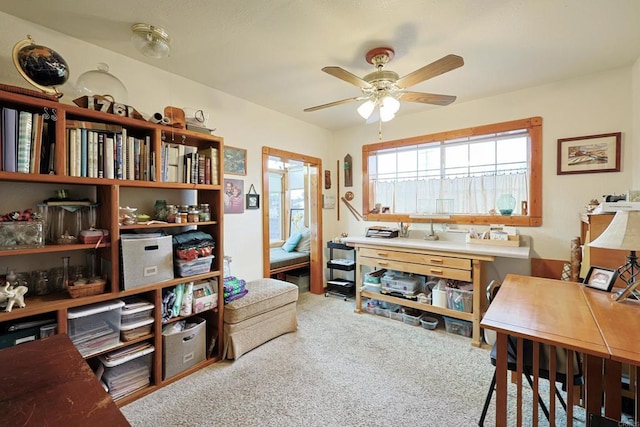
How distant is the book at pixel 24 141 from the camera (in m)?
1.50

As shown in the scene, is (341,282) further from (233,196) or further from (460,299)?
(233,196)

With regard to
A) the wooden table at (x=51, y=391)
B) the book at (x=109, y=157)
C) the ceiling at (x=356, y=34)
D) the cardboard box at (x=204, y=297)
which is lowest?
the cardboard box at (x=204, y=297)

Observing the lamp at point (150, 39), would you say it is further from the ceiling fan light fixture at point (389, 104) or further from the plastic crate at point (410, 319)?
the plastic crate at point (410, 319)

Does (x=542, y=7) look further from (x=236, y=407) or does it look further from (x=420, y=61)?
(x=236, y=407)

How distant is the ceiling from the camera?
5.44ft

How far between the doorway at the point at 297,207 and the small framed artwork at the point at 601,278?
2892mm

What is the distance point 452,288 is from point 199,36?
3101 mm

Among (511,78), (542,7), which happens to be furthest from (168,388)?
(511,78)

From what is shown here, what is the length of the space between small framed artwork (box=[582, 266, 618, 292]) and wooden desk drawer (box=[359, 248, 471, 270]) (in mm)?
891

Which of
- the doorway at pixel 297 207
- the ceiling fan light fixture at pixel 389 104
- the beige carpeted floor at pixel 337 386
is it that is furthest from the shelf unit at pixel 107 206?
the doorway at pixel 297 207

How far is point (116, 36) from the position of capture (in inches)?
76.2

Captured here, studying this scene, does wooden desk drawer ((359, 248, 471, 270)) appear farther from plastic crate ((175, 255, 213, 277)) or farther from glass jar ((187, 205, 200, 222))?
glass jar ((187, 205, 200, 222))

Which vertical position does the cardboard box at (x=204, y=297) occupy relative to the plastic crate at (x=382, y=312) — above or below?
above

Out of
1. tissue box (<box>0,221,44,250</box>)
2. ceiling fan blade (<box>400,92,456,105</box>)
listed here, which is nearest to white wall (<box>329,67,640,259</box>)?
ceiling fan blade (<box>400,92,456,105</box>)
